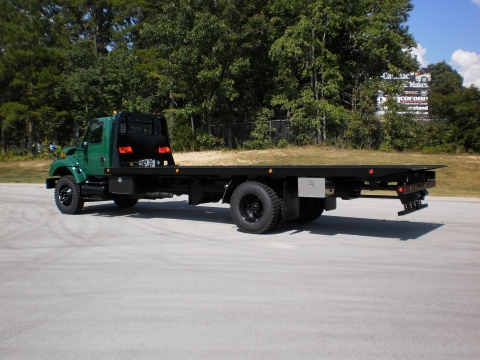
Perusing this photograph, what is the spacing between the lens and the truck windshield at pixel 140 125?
1279cm

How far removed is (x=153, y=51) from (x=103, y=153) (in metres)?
29.1

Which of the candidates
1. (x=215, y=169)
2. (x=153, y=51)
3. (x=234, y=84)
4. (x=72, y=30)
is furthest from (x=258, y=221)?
(x=72, y=30)

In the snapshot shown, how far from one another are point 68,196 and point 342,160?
610 inches

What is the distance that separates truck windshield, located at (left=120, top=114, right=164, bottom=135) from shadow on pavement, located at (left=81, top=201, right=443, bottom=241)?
7.32 feet

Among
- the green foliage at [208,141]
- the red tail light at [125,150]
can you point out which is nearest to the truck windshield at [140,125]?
the red tail light at [125,150]

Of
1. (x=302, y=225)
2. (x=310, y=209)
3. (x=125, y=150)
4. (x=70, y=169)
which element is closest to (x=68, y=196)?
(x=70, y=169)

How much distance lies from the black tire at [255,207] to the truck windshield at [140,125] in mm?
4107

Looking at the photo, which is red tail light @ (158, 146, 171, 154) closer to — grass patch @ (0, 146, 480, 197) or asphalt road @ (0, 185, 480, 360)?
asphalt road @ (0, 185, 480, 360)

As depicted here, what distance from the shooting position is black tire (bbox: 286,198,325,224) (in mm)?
10836

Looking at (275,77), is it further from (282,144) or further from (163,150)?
(163,150)

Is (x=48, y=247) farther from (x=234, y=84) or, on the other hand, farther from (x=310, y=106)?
(x=234, y=84)

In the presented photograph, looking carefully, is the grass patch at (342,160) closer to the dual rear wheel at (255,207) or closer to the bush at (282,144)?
the bush at (282,144)

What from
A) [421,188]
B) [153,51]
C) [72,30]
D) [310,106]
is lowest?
[421,188]

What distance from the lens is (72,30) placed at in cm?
5300
